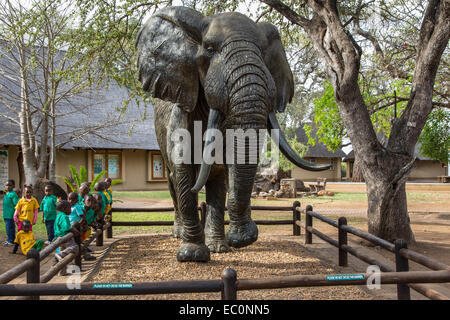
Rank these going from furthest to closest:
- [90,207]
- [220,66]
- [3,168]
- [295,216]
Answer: [3,168] < [295,216] < [90,207] < [220,66]

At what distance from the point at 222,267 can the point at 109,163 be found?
17.3 metres

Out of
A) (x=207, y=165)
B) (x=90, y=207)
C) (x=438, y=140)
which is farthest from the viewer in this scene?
(x=438, y=140)

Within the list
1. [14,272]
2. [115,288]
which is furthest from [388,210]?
[14,272]

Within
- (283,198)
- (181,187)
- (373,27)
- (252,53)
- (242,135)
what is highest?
(373,27)

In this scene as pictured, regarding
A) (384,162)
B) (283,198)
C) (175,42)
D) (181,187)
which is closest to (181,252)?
(181,187)

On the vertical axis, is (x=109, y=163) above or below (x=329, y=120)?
below

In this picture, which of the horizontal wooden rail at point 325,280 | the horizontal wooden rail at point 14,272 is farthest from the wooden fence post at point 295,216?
the horizontal wooden rail at point 14,272

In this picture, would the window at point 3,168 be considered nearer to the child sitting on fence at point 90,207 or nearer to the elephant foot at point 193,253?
the child sitting on fence at point 90,207

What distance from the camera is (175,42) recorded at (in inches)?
172

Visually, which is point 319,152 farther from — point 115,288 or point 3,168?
point 115,288

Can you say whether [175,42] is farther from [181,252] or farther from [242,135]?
[181,252]

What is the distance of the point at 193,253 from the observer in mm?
5160
